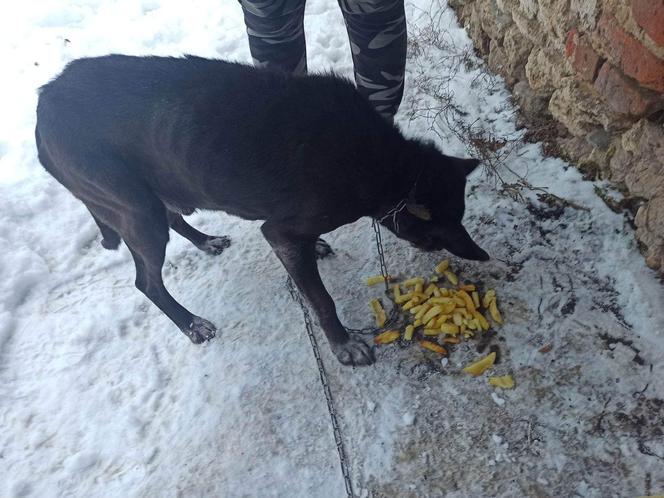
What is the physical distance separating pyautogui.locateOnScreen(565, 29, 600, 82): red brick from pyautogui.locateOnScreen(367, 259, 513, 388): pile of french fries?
4.45 ft

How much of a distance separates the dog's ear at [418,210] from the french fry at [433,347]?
74 centimetres

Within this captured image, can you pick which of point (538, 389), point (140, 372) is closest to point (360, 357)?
point (538, 389)

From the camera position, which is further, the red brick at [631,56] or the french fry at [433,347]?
the french fry at [433,347]

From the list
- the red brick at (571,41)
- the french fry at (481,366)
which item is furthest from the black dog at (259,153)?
the red brick at (571,41)

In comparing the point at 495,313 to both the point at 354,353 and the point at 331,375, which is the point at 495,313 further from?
the point at 331,375

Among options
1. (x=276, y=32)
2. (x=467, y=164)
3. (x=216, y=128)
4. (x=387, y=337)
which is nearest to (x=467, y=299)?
(x=387, y=337)

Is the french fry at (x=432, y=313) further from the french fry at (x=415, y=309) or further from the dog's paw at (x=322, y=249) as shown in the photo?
the dog's paw at (x=322, y=249)

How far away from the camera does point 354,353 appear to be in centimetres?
299

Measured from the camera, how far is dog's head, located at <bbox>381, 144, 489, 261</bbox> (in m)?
2.74

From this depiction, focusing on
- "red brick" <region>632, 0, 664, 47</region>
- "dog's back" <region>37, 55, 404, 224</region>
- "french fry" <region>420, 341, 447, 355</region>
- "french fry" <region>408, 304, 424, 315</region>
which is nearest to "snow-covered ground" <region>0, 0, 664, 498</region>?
"french fry" <region>420, 341, 447, 355</region>

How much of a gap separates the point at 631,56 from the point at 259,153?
6.17ft

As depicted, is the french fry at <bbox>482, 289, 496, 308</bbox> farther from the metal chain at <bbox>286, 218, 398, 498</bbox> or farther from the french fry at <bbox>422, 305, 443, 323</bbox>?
the metal chain at <bbox>286, 218, 398, 498</bbox>

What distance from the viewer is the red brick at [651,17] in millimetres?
2092

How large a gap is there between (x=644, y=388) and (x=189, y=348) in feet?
8.62
